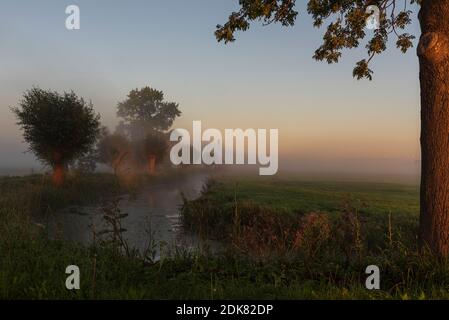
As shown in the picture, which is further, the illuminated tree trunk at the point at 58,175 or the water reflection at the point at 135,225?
the illuminated tree trunk at the point at 58,175

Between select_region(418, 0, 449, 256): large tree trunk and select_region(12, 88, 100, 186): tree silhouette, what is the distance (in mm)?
26395

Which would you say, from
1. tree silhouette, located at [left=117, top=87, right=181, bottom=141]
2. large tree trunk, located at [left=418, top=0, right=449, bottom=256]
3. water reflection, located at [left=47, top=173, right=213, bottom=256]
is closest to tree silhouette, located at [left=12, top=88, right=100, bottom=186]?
water reflection, located at [left=47, top=173, right=213, bottom=256]

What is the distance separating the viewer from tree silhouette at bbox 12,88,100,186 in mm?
28984

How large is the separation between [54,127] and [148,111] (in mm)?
44675

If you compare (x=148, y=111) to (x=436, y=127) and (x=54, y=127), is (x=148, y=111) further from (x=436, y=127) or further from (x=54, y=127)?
(x=436, y=127)

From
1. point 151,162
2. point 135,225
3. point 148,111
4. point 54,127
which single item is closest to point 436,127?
point 135,225

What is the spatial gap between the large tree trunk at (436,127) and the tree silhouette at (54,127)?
26.4 meters

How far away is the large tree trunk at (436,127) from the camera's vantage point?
733cm

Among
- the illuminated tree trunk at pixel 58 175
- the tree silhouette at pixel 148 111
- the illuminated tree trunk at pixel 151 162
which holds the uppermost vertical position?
the tree silhouette at pixel 148 111

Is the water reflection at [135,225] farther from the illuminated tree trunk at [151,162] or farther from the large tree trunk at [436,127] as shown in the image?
the illuminated tree trunk at [151,162]

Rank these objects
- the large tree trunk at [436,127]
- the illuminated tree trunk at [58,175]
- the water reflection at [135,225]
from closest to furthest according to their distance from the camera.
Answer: the large tree trunk at [436,127] → the water reflection at [135,225] → the illuminated tree trunk at [58,175]

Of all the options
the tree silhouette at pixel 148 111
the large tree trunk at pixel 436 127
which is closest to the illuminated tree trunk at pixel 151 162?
the tree silhouette at pixel 148 111
